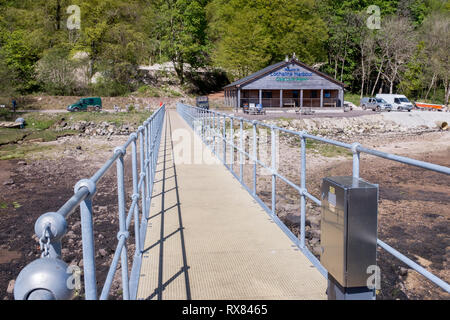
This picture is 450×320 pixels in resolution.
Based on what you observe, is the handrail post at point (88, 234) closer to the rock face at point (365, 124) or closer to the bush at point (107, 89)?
the rock face at point (365, 124)

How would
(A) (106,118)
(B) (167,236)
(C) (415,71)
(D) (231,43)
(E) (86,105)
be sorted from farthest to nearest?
(C) (415,71)
(D) (231,43)
(E) (86,105)
(A) (106,118)
(B) (167,236)

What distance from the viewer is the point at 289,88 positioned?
4597 cm

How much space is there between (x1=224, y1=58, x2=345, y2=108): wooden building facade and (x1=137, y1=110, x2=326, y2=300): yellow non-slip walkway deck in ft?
125

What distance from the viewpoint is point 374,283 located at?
10.3ft

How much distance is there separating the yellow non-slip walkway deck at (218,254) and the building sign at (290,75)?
39.1 m

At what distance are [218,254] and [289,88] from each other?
42.7 metres

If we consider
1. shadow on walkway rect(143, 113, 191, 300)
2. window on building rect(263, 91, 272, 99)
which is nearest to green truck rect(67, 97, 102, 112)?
window on building rect(263, 91, 272, 99)

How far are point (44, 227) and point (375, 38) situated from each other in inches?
2599

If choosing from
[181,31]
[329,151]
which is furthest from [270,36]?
[329,151]

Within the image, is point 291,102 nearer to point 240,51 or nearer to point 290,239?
point 240,51

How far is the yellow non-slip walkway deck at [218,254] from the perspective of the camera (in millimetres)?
3980

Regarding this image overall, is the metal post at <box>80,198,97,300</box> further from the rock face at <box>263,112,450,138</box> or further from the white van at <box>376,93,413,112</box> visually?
the white van at <box>376,93,413,112</box>

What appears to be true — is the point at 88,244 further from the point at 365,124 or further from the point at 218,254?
the point at 365,124

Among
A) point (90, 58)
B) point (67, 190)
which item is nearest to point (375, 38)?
point (90, 58)
